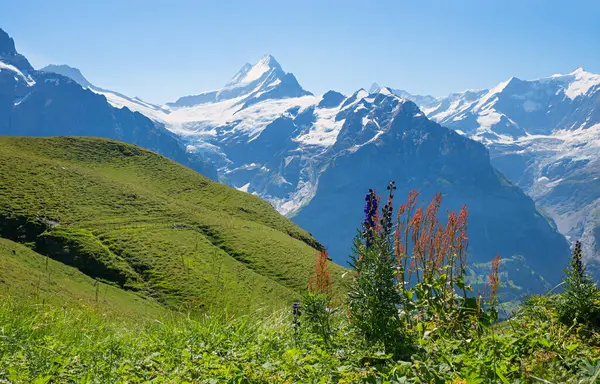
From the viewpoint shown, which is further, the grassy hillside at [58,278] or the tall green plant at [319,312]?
the grassy hillside at [58,278]

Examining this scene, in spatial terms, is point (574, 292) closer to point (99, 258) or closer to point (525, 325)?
point (525, 325)

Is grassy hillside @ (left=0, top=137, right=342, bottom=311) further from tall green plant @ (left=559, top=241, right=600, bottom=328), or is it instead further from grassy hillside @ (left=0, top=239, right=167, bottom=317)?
tall green plant @ (left=559, top=241, right=600, bottom=328)

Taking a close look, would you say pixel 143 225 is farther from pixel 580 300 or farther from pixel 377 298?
pixel 580 300

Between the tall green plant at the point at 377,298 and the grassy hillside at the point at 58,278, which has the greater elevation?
the grassy hillside at the point at 58,278

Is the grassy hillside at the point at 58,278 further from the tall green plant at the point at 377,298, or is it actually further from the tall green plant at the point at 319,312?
the tall green plant at the point at 377,298

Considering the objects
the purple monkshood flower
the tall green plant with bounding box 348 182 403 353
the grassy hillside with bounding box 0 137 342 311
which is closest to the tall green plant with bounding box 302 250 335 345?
the tall green plant with bounding box 348 182 403 353

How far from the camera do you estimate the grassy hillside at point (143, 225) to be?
45.5 m

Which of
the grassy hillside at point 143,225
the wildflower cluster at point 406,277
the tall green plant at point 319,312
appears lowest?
the tall green plant at point 319,312

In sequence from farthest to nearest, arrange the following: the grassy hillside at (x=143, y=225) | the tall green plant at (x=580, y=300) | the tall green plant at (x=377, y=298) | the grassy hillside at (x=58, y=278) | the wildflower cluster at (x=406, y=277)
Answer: the grassy hillside at (x=143, y=225)
the grassy hillside at (x=58, y=278)
the tall green plant at (x=580, y=300)
the wildflower cluster at (x=406, y=277)
the tall green plant at (x=377, y=298)

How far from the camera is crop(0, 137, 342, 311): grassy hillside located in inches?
1790

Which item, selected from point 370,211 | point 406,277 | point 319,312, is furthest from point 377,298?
point 370,211

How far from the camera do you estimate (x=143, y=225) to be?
6241cm

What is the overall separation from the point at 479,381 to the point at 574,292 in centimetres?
488

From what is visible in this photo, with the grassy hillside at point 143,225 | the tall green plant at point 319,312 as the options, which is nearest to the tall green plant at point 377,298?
the tall green plant at point 319,312
